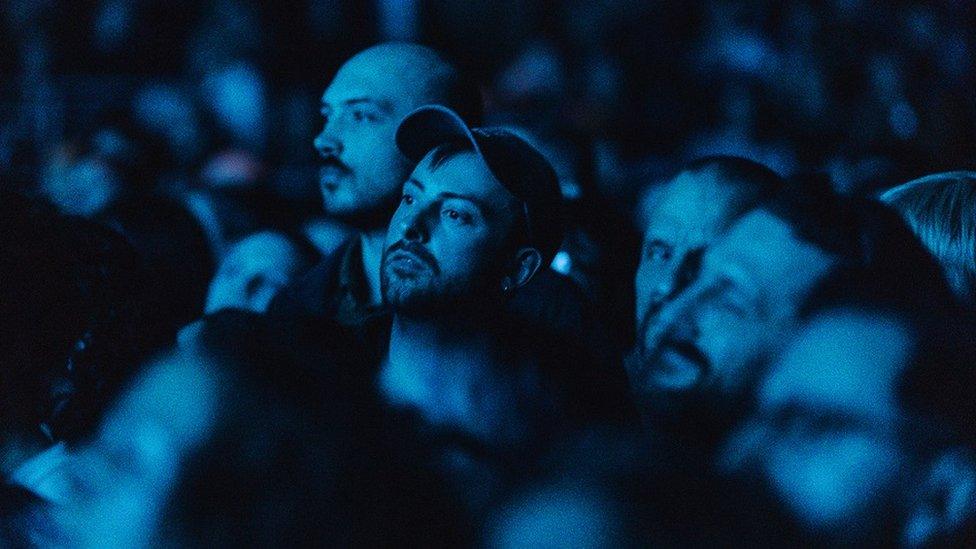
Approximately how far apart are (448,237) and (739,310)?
43 cm

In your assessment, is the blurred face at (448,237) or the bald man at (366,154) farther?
the bald man at (366,154)

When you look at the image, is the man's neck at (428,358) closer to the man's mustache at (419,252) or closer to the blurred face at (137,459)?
the man's mustache at (419,252)

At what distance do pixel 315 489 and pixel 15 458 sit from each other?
48 cm

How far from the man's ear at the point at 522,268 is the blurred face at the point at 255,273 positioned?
612 mm

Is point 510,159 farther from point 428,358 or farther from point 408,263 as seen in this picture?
point 428,358

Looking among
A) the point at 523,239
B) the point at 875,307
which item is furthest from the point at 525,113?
the point at 875,307

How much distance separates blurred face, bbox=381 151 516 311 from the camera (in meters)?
1.36

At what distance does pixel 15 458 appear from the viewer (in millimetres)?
1354

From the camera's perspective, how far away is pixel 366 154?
1733mm

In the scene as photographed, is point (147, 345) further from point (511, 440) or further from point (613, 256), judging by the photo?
point (613, 256)

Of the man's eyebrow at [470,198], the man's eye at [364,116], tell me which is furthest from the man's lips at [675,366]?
the man's eye at [364,116]

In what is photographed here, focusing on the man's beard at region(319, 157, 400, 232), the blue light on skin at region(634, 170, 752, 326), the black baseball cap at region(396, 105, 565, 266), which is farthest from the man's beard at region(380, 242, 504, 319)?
the man's beard at region(319, 157, 400, 232)

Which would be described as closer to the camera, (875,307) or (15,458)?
(875,307)

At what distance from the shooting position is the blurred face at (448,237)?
1.36 metres
